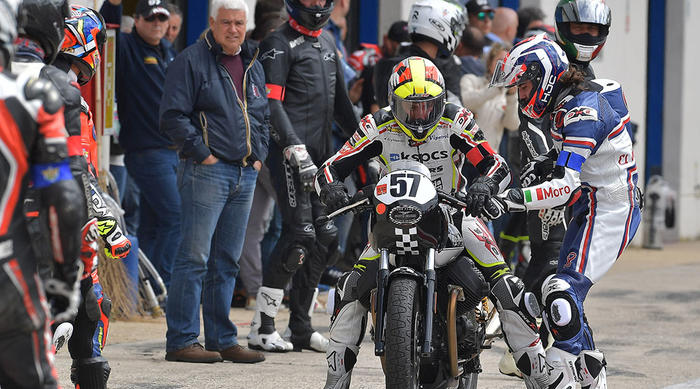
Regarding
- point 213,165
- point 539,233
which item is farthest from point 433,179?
point 213,165

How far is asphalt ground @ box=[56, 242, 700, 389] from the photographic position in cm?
636

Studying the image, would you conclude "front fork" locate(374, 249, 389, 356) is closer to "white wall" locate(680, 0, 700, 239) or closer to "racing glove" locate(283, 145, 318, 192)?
"racing glove" locate(283, 145, 318, 192)

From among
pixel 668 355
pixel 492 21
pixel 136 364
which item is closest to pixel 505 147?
pixel 492 21

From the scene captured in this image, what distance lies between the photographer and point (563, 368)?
5379 millimetres

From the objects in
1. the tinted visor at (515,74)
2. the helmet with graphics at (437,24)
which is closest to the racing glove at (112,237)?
the tinted visor at (515,74)

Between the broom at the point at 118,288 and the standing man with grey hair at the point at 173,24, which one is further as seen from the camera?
the standing man with grey hair at the point at 173,24

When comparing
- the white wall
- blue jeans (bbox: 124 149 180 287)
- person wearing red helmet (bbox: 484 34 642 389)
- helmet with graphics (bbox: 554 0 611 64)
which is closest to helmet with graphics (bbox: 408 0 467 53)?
helmet with graphics (bbox: 554 0 611 64)

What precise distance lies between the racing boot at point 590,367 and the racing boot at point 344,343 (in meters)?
0.95

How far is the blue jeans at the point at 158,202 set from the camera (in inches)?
331

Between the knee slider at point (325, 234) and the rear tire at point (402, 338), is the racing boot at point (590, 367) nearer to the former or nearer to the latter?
the rear tire at point (402, 338)

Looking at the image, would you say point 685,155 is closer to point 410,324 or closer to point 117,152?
point 117,152

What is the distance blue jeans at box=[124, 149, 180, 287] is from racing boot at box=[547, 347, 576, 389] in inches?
149

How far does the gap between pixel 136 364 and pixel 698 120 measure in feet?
39.6

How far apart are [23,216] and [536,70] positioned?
288cm
